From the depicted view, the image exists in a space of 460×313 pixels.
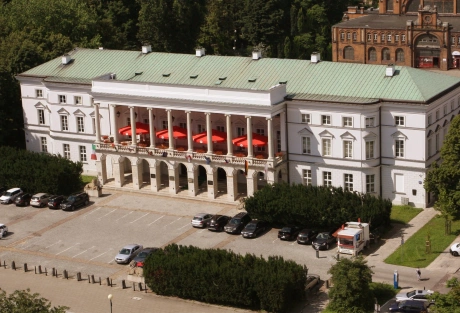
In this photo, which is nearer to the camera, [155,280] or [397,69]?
[155,280]

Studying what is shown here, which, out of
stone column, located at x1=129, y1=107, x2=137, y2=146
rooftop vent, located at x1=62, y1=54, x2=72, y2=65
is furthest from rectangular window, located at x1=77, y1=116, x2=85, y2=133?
stone column, located at x1=129, y1=107, x2=137, y2=146

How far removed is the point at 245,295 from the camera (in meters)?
108

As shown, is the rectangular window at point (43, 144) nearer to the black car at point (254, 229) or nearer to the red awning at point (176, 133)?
the red awning at point (176, 133)

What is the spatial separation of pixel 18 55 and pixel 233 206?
170 ft

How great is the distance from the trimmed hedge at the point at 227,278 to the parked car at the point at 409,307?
1009 centimetres

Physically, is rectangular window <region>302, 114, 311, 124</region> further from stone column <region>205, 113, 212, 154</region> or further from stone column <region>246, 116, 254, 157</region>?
stone column <region>205, 113, 212, 154</region>

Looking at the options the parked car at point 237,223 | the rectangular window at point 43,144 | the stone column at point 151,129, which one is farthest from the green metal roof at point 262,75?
the parked car at point 237,223

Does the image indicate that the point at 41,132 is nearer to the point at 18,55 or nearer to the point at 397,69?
the point at 18,55

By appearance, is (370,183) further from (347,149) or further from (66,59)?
(66,59)

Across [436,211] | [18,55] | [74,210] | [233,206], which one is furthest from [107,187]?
[436,211]

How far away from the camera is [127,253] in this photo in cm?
12319

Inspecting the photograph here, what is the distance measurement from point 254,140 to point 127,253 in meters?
26.2

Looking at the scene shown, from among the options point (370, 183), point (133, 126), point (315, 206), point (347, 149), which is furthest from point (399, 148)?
point (133, 126)

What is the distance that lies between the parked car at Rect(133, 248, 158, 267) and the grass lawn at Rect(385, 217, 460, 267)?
2659 cm
